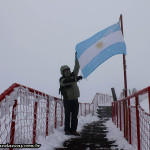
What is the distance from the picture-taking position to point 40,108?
4.42 metres

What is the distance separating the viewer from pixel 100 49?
5031 mm

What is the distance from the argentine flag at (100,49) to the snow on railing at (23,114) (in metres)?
1.38

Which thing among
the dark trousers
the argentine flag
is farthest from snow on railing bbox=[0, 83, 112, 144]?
the argentine flag

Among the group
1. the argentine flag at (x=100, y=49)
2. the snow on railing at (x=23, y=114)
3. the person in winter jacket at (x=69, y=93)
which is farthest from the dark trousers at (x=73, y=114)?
the argentine flag at (x=100, y=49)

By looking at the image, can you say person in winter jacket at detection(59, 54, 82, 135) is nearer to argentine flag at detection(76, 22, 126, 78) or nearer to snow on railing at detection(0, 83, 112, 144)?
argentine flag at detection(76, 22, 126, 78)

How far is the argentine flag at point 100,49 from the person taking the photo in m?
4.91

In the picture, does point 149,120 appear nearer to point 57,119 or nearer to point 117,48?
point 117,48

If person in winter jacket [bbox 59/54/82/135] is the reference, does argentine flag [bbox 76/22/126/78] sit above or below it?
above

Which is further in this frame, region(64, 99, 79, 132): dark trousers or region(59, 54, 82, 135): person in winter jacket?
region(64, 99, 79, 132): dark trousers

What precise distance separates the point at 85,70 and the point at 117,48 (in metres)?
1.00

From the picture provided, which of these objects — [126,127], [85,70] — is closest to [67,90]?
[85,70]

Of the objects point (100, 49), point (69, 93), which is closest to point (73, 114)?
point (69, 93)

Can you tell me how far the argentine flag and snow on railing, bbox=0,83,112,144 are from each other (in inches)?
54.1

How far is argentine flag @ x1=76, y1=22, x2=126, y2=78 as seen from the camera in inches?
193
